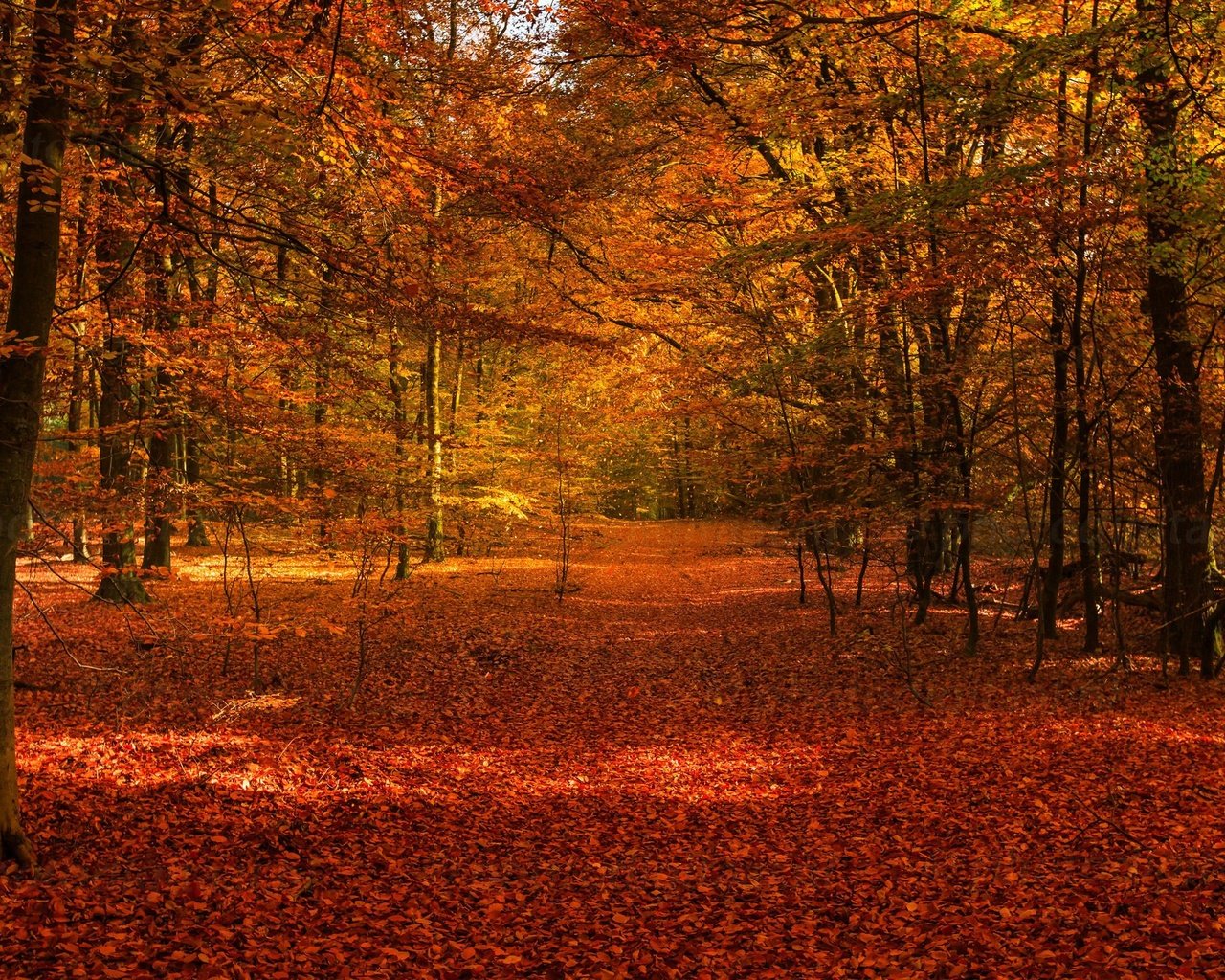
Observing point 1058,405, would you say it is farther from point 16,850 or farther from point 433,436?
point 433,436

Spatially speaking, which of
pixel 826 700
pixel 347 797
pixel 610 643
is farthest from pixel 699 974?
pixel 610 643

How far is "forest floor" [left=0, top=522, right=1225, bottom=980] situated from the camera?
441 cm

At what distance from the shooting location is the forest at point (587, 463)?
4.84 m

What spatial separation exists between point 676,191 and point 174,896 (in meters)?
14.3

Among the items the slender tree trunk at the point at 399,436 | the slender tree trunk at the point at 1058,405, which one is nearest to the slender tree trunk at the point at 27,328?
the slender tree trunk at the point at 399,436

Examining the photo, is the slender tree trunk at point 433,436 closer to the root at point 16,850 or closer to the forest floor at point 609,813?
the forest floor at point 609,813

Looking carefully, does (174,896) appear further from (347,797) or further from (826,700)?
(826,700)

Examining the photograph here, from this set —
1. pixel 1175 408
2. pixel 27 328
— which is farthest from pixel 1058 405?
pixel 27 328

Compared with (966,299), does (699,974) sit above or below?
below

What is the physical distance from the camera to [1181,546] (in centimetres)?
894

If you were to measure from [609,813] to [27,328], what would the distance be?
17.1ft

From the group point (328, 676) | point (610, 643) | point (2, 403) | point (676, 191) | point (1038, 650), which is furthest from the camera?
point (676, 191)

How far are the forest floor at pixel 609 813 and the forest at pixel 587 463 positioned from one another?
1.7 inches

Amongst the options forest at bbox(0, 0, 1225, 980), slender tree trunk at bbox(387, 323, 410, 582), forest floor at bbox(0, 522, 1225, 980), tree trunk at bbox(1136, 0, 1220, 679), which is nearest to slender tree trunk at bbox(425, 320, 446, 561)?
forest at bbox(0, 0, 1225, 980)
